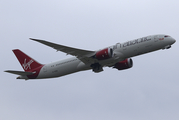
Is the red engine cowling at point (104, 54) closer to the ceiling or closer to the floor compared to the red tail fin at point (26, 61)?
closer to the ceiling

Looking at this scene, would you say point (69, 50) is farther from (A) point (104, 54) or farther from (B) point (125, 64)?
(B) point (125, 64)

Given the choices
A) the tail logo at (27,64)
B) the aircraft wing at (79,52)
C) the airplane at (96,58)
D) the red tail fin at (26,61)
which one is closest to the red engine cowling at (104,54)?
the airplane at (96,58)

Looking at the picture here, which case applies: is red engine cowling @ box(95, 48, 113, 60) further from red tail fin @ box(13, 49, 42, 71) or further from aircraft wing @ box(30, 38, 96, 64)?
red tail fin @ box(13, 49, 42, 71)

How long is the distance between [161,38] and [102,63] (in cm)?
992

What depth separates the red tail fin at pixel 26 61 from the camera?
52.3m

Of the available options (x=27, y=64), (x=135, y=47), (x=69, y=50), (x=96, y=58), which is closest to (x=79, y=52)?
(x=69, y=50)

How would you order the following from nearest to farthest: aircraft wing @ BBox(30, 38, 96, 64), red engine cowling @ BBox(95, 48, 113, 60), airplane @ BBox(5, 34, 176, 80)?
1. aircraft wing @ BBox(30, 38, 96, 64)
2. airplane @ BBox(5, 34, 176, 80)
3. red engine cowling @ BBox(95, 48, 113, 60)

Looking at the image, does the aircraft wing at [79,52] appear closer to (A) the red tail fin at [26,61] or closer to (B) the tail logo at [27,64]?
(A) the red tail fin at [26,61]

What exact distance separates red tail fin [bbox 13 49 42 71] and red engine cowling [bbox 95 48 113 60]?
514 inches

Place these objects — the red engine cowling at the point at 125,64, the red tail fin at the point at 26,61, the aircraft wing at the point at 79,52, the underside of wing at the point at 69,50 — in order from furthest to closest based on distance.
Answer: the red tail fin at the point at 26,61
the red engine cowling at the point at 125,64
the aircraft wing at the point at 79,52
the underside of wing at the point at 69,50

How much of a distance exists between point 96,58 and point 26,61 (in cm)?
1513

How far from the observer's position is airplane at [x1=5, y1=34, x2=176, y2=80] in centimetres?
4319

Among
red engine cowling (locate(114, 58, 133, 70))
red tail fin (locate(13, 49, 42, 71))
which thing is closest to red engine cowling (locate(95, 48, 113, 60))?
red engine cowling (locate(114, 58, 133, 70))

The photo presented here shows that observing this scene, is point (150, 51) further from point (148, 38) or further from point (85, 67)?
point (85, 67)
